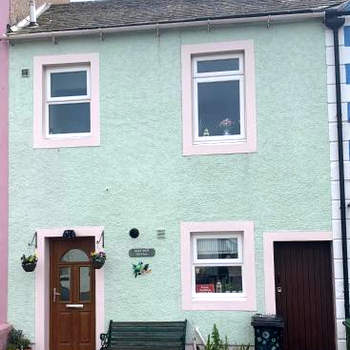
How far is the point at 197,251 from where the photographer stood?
994 cm

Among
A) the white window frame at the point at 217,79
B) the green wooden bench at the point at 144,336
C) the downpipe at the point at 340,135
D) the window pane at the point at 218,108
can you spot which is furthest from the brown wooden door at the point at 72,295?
the downpipe at the point at 340,135

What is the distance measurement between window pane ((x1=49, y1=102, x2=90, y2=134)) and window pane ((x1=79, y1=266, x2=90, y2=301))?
2524 mm

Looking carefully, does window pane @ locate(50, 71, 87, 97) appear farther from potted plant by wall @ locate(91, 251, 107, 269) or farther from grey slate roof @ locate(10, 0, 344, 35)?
potted plant by wall @ locate(91, 251, 107, 269)

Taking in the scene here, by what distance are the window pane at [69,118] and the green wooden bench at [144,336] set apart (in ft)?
11.6

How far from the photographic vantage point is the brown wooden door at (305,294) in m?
9.66

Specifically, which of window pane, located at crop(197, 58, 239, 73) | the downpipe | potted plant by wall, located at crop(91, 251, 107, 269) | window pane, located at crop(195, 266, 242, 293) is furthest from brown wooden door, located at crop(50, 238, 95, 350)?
the downpipe

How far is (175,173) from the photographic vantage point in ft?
32.4

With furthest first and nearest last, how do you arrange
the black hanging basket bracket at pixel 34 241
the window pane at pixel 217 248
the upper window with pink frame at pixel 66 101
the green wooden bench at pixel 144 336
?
the upper window with pink frame at pixel 66 101 < the black hanging basket bracket at pixel 34 241 < the window pane at pixel 217 248 < the green wooden bench at pixel 144 336

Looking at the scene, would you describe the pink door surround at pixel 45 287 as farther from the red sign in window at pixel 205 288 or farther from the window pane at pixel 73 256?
the red sign in window at pixel 205 288

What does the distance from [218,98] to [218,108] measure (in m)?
0.18

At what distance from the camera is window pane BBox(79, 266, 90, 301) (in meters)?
10.2

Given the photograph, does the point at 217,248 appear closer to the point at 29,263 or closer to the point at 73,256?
the point at 73,256

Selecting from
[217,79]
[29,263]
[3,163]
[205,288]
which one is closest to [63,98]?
[3,163]

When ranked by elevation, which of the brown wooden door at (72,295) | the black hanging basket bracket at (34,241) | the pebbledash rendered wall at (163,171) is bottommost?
the brown wooden door at (72,295)
